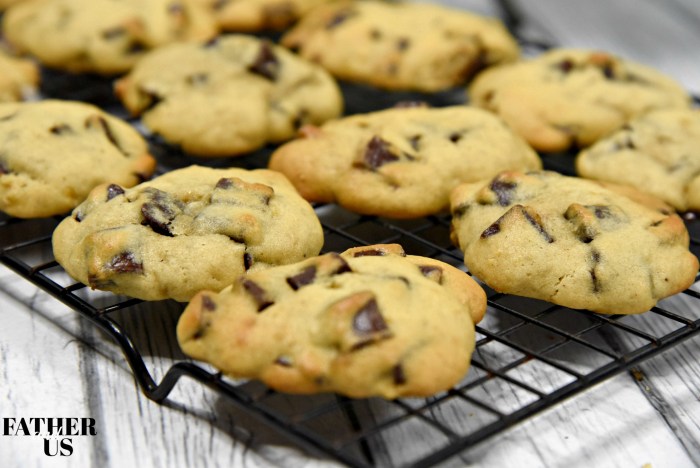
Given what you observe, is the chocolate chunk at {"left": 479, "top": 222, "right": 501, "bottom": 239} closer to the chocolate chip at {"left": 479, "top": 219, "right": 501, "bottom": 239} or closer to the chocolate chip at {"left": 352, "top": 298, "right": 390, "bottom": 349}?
the chocolate chip at {"left": 479, "top": 219, "right": 501, "bottom": 239}

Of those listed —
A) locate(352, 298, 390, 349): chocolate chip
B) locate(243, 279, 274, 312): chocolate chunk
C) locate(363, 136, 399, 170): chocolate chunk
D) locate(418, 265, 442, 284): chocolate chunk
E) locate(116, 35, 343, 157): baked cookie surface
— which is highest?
locate(352, 298, 390, 349): chocolate chip

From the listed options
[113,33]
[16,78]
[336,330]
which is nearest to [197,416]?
[336,330]

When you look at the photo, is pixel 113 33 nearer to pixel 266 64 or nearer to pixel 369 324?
pixel 266 64

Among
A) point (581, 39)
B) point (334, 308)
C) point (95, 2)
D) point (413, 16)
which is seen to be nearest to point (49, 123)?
point (95, 2)

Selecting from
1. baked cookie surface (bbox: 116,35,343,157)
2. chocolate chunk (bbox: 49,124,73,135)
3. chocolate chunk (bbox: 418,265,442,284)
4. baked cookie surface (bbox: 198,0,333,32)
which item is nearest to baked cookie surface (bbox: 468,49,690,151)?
baked cookie surface (bbox: 116,35,343,157)

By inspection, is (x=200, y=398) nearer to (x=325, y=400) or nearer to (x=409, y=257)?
(x=325, y=400)
